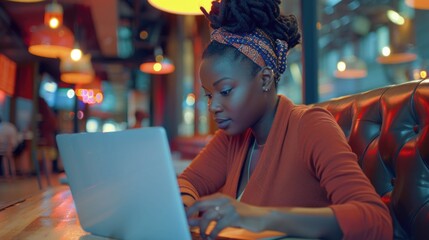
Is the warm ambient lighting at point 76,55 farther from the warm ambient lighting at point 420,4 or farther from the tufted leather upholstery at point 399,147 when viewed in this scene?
the tufted leather upholstery at point 399,147

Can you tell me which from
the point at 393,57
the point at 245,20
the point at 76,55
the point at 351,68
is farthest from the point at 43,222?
the point at 76,55

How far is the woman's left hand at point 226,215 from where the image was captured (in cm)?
78

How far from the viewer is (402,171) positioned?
1.25 metres

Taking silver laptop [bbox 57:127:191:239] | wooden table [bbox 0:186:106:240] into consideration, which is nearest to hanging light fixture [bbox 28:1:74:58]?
wooden table [bbox 0:186:106:240]

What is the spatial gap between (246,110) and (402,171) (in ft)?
1.58

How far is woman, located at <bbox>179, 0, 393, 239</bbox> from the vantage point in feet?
2.84

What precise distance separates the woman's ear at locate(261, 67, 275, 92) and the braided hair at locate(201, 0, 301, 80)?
22mm

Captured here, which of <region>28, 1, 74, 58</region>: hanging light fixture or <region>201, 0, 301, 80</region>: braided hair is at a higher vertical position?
<region>28, 1, 74, 58</region>: hanging light fixture

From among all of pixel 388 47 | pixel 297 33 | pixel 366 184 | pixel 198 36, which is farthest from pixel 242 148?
pixel 198 36

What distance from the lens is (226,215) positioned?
778 mm

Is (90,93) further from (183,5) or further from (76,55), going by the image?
(183,5)

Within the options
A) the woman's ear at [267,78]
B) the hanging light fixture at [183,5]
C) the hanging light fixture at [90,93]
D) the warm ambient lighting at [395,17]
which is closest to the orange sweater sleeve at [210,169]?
the woman's ear at [267,78]

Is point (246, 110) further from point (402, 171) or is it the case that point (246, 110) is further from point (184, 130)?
point (184, 130)

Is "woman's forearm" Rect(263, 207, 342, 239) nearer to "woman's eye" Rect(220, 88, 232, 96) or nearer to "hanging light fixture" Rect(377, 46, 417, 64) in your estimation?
"woman's eye" Rect(220, 88, 232, 96)
